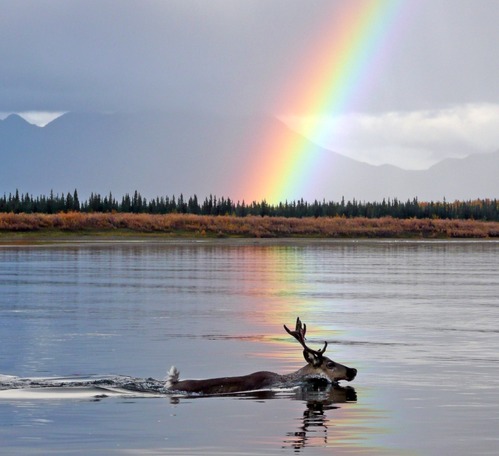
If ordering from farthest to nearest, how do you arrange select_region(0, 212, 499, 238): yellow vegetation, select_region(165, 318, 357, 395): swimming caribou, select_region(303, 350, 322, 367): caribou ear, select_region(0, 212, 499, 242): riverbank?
select_region(0, 212, 499, 238): yellow vegetation → select_region(0, 212, 499, 242): riverbank → select_region(303, 350, 322, 367): caribou ear → select_region(165, 318, 357, 395): swimming caribou

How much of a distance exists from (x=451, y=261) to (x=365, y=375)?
5985cm

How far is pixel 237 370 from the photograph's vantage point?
81.3 feet

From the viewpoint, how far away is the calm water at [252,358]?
55.6ft

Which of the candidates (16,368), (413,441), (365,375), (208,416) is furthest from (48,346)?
(413,441)

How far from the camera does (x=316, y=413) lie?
63.8ft

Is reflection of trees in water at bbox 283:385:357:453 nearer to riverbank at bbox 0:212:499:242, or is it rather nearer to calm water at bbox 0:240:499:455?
calm water at bbox 0:240:499:455

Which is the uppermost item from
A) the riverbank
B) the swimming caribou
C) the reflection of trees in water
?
the riverbank

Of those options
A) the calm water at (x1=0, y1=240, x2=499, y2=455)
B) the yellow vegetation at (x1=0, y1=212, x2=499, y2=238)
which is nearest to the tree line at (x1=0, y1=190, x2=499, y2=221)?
the yellow vegetation at (x1=0, y1=212, x2=499, y2=238)

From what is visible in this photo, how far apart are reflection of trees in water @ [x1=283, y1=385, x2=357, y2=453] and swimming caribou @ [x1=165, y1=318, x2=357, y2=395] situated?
0.25 metres

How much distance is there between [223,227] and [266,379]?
13408 cm

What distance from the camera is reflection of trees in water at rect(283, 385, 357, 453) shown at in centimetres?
1680

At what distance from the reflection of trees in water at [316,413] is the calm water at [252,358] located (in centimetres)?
4

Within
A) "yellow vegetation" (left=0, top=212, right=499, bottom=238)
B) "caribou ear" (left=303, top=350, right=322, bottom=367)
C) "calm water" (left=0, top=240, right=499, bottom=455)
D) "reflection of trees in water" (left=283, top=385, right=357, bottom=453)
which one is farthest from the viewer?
"yellow vegetation" (left=0, top=212, right=499, bottom=238)

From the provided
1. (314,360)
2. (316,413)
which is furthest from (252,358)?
(316,413)
